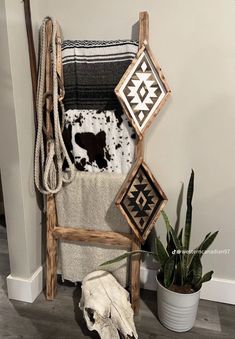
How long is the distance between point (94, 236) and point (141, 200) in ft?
1.09

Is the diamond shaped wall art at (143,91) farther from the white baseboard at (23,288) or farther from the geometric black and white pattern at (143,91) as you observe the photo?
the white baseboard at (23,288)

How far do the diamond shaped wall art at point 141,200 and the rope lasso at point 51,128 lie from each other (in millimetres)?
320

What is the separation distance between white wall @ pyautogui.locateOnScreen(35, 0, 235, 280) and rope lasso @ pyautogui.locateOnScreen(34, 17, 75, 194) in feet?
0.38

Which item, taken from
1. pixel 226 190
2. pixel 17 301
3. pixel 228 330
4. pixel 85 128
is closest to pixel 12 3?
pixel 85 128

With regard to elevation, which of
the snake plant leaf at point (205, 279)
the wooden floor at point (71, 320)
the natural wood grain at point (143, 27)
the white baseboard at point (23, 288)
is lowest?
the wooden floor at point (71, 320)

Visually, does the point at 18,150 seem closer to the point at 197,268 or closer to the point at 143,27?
the point at 143,27

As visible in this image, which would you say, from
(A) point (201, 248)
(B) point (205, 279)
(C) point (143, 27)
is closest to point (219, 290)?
(B) point (205, 279)

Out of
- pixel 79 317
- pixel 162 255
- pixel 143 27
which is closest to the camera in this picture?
pixel 143 27

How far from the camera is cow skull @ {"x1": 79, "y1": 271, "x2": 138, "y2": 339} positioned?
4.63 ft

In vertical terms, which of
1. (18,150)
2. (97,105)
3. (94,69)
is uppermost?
(94,69)

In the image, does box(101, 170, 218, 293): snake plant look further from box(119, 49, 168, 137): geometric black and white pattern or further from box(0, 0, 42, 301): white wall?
box(0, 0, 42, 301): white wall

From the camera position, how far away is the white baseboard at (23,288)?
1.70m

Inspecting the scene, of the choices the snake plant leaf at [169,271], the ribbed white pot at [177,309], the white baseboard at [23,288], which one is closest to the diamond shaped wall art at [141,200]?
the snake plant leaf at [169,271]

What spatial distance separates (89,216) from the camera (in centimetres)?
164
